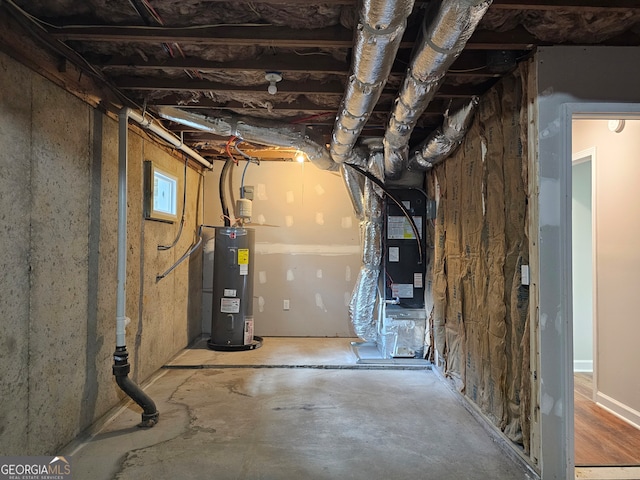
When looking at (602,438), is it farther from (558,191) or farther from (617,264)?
(558,191)

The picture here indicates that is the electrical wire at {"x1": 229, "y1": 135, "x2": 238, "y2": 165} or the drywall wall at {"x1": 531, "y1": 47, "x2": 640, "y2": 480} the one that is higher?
the electrical wire at {"x1": 229, "y1": 135, "x2": 238, "y2": 165}

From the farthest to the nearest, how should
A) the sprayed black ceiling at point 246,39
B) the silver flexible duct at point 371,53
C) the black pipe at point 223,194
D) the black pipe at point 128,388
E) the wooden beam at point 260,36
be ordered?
the black pipe at point 223,194 → the black pipe at point 128,388 → the wooden beam at point 260,36 → the sprayed black ceiling at point 246,39 → the silver flexible duct at point 371,53

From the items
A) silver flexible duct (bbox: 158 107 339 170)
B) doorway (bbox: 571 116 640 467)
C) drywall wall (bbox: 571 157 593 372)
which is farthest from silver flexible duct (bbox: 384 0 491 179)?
drywall wall (bbox: 571 157 593 372)

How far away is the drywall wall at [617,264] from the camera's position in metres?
2.56

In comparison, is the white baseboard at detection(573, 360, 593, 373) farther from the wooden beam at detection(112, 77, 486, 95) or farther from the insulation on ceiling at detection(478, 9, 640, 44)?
the insulation on ceiling at detection(478, 9, 640, 44)

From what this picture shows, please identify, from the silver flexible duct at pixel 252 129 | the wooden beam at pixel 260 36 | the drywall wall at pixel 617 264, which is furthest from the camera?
the silver flexible duct at pixel 252 129

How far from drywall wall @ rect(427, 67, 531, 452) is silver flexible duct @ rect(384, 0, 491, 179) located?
0.49m

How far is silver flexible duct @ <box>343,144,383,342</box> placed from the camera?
368 centimetres

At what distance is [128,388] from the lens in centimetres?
235

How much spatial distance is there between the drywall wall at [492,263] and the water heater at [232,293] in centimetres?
214

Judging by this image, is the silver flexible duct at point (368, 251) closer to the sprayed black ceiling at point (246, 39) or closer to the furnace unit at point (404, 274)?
the furnace unit at point (404, 274)

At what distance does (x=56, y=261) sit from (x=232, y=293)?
7.26 ft

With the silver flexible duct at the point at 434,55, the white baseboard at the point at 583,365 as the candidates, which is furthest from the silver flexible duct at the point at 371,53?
the white baseboard at the point at 583,365

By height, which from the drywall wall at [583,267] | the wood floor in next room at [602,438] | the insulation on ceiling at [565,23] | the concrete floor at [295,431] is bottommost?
the wood floor in next room at [602,438]
